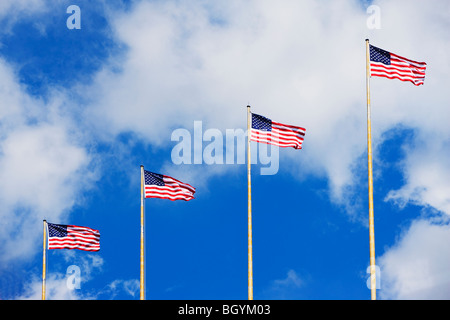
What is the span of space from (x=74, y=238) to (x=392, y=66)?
76.9ft

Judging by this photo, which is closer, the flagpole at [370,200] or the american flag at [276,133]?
the flagpole at [370,200]

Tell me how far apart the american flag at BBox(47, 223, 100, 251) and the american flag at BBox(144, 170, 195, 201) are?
253 inches

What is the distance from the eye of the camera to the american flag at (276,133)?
4175 cm

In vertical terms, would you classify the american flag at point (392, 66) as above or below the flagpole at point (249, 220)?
above

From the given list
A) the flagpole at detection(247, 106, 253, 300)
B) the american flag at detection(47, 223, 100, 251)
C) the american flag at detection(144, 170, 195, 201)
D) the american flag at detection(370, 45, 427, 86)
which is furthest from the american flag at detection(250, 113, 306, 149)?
the american flag at detection(47, 223, 100, 251)

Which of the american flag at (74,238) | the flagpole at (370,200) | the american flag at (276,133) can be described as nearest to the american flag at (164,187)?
the american flag at (276,133)

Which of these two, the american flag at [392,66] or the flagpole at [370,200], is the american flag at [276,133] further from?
the american flag at [392,66]

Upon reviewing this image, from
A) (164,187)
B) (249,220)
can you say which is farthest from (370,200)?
(164,187)

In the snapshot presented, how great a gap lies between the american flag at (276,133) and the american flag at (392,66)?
5163 mm
